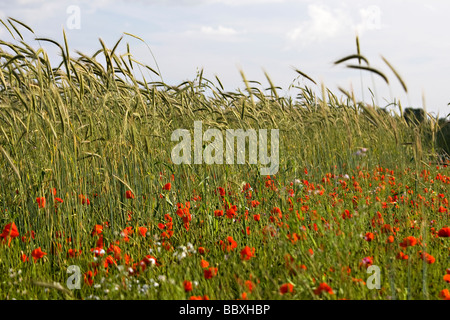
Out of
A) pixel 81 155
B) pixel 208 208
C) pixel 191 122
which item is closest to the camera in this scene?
pixel 81 155

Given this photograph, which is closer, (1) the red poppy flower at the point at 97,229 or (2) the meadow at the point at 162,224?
(2) the meadow at the point at 162,224

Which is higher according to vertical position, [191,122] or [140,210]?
[191,122]

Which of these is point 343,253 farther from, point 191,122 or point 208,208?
point 191,122

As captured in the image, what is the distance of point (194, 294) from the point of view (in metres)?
2.29

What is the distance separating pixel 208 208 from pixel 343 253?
1121mm

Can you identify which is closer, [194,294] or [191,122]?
[194,294]

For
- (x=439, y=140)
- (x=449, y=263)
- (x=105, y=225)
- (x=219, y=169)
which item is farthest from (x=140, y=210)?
(x=439, y=140)

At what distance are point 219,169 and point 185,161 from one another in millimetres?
338

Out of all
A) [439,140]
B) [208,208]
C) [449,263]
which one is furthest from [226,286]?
[439,140]

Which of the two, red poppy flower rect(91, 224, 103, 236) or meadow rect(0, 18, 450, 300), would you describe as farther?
red poppy flower rect(91, 224, 103, 236)

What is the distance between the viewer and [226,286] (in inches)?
94.5

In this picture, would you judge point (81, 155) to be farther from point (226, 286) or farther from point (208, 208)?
point (226, 286)

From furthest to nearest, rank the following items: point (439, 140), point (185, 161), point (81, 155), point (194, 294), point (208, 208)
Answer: point (439, 140) < point (185, 161) < point (208, 208) < point (81, 155) < point (194, 294)
